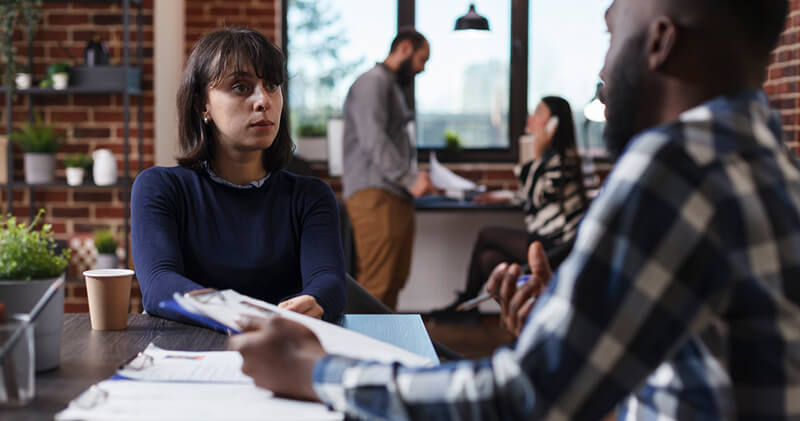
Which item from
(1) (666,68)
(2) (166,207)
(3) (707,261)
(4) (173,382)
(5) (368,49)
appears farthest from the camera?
(5) (368,49)

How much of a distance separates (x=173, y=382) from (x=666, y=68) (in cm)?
64

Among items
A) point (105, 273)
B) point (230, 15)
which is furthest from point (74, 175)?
point (105, 273)

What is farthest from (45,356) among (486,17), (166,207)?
(486,17)

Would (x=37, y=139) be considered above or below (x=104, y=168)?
above

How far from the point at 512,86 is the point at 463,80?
0.32 metres

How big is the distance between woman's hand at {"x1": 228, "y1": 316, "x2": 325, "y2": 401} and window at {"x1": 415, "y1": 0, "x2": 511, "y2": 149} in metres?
3.98

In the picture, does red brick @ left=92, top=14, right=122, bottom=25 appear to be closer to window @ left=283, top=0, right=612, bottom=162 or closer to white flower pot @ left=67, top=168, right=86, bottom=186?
white flower pot @ left=67, top=168, right=86, bottom=186

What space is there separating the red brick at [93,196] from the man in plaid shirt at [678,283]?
3.40m

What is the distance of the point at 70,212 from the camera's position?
3787 mm

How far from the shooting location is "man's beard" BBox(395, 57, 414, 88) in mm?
3875

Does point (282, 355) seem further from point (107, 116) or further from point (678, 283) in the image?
point (107, 116)

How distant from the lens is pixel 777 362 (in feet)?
1.94

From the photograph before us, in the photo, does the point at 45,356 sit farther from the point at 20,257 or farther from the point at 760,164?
the point at 760,164

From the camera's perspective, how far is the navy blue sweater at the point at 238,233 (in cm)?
145
